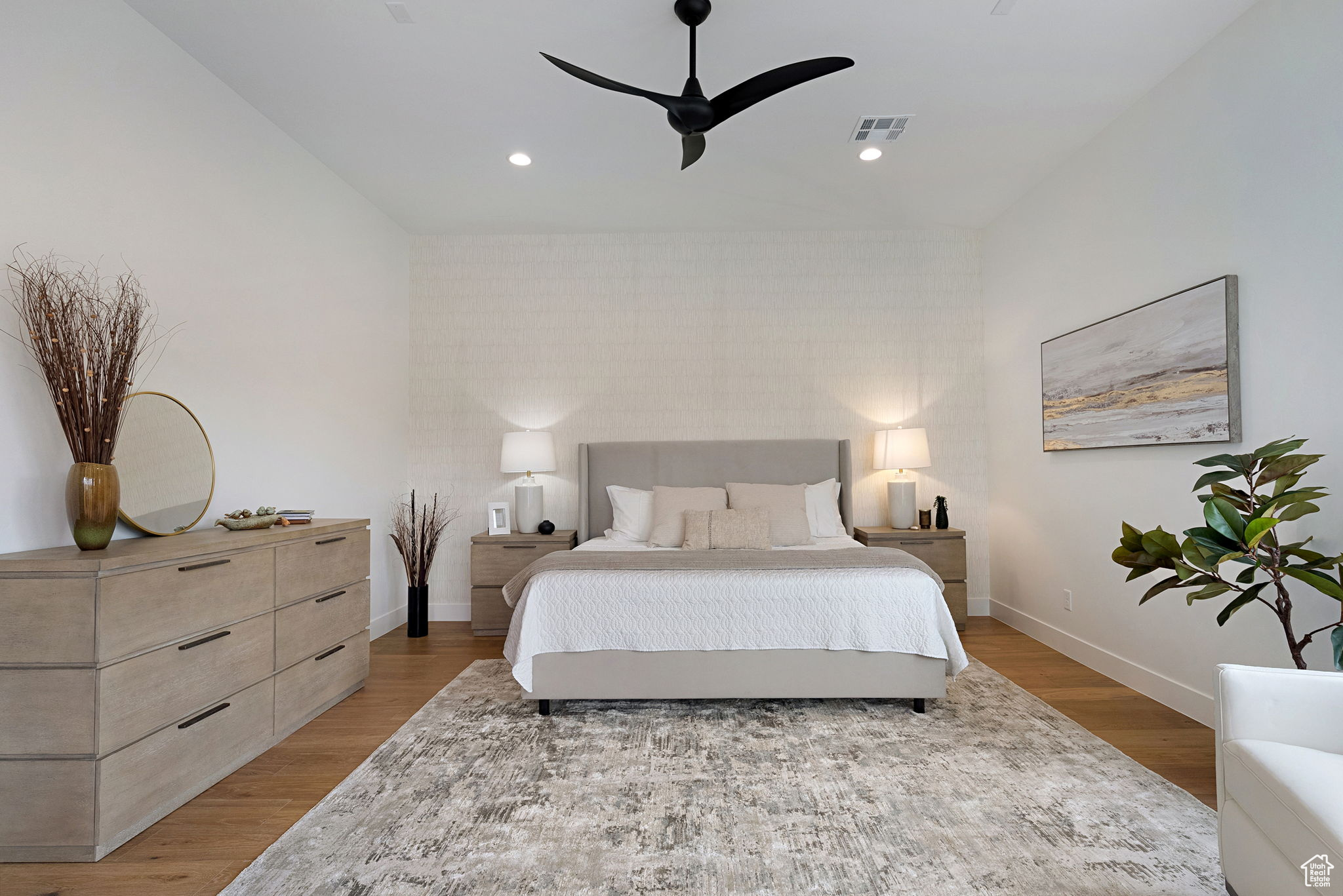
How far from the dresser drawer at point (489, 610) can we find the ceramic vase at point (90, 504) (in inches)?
97.7

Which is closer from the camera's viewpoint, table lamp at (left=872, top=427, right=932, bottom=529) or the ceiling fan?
the ceiling fan

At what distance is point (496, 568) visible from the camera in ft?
14.9

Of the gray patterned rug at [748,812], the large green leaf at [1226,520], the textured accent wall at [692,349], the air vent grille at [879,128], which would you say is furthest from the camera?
the textured accent wall at [692,349]

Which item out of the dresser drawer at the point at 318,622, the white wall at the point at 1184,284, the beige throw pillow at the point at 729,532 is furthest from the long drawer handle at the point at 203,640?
the white wall at the point at 1184,284

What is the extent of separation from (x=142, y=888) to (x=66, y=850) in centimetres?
32

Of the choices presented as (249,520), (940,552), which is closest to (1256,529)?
(940,552)

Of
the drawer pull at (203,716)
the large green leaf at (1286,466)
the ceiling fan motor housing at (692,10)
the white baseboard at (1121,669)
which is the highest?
the ceiling fan motor housing at (692,10)

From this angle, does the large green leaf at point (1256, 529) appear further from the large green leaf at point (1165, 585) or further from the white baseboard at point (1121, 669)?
the white baseboard at point (1121, 669)

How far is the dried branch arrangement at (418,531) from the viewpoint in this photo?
4.61m

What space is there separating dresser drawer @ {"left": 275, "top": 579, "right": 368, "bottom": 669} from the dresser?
15 mm

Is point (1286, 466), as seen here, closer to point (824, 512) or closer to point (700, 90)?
point (700, 90)

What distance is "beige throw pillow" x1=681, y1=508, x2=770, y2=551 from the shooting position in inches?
156

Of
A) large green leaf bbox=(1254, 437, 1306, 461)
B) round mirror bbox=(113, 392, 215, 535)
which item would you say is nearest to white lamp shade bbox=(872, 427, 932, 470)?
large green leaf bbox=(1254, 437, 1306, 461)

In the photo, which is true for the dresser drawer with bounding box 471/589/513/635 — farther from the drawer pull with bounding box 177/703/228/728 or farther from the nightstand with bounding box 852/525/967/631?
the nightstand with bounding box 852/525/967/631
